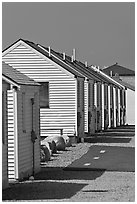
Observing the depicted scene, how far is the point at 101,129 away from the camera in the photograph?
43.3 meters

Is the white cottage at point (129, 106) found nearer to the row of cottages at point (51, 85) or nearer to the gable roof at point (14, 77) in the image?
the row of cottages at point (51, 85)

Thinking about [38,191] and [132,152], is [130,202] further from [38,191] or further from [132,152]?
[132,152]

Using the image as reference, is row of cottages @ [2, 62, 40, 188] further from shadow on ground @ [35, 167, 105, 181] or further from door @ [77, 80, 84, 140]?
door @ [77, 80, 84, 140]

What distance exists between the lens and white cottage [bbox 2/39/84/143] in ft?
101

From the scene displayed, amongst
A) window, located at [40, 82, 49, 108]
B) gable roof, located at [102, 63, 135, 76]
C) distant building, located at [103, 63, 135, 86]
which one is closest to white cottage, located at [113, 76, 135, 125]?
distant building, located at [103, 63, 135, 86]

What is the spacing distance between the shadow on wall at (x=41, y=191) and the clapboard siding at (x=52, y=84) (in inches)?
589

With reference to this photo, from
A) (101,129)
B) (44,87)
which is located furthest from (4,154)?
(101,129)

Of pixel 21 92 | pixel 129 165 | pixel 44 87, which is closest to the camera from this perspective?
pixel 21 92

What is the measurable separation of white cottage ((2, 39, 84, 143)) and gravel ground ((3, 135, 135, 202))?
35.0ft

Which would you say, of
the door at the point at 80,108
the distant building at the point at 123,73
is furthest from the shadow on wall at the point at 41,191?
the distant building at the point at 123,73

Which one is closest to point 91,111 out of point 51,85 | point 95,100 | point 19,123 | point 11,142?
point 95,100

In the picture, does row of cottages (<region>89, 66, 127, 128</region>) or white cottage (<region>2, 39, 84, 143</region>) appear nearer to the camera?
white cottage (<region>2, 39, 84, 143</region>)

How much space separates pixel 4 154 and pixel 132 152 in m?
11.4

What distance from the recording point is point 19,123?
1675 centimetres
